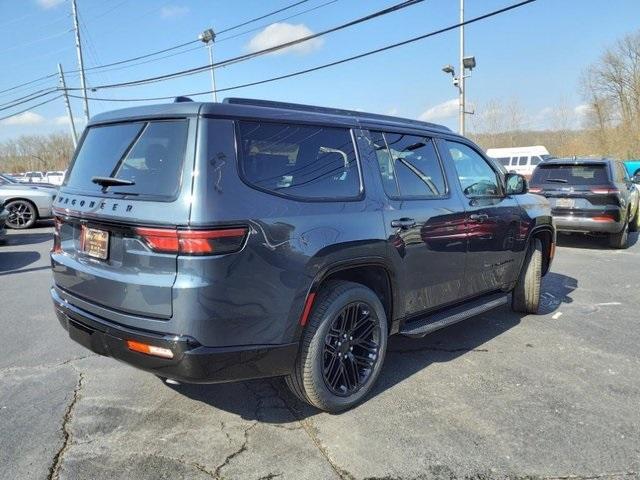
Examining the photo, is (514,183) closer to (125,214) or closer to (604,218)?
(125,214)

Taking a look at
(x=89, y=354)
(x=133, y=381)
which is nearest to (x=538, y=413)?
(x=133, y=381)

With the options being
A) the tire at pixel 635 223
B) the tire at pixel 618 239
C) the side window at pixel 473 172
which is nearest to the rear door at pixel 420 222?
the side window at pixel 473 172

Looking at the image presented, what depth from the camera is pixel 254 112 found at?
2.80 metres

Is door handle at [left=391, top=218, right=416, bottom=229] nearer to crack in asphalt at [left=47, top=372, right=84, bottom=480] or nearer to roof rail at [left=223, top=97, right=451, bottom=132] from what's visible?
roof rail at [left=223, top=97, right=451, bottom=132]

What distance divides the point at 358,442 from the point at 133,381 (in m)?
1.82

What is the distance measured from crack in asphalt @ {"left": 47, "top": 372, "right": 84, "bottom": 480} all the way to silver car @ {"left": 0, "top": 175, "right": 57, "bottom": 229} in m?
9.98

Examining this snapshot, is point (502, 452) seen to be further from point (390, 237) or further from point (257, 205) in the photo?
point (257, 205)

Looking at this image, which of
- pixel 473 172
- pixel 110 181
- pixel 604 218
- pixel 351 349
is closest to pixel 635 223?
pixel 604 218

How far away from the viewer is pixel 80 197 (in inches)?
121

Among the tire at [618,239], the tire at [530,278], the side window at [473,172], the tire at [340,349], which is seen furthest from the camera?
the tire at [618,239]

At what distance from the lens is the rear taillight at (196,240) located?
7.95 feet

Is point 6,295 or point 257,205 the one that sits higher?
point 257,205

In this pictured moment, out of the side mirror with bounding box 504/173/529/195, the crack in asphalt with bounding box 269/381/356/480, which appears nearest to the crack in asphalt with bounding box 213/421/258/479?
the crack in asphalt with bounding box 269/381/356/480

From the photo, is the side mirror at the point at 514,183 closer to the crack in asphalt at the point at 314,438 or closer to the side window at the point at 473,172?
the side window at the point at 473,172
